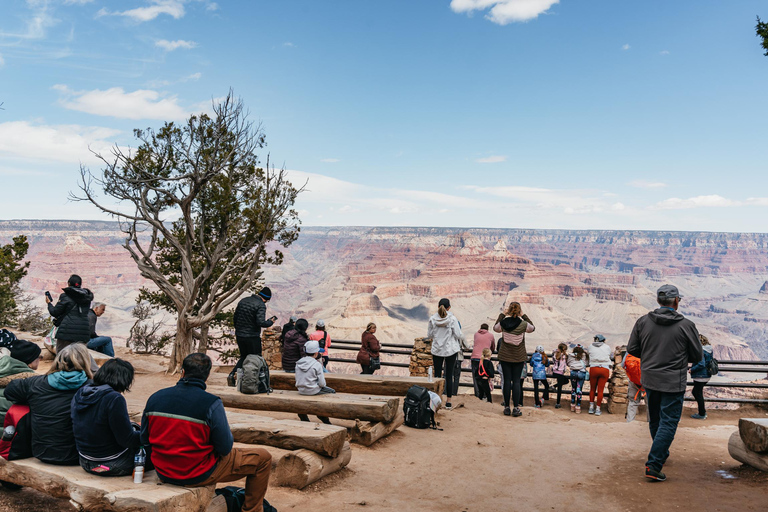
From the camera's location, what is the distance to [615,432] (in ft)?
25.7

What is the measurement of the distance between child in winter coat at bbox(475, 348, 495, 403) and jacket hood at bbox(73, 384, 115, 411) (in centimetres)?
822

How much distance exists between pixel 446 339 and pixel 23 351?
249 inches

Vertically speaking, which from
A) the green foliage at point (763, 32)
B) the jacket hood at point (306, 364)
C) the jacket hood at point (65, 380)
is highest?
the green foliage at point (763, 32)

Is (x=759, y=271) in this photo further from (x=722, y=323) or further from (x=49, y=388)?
(x=49, y=388)

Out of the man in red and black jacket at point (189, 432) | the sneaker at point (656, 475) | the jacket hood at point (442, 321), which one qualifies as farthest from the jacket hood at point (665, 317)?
the jacket hood at point (442, 321)

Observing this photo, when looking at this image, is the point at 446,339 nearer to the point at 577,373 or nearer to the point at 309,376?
the point at 309,376

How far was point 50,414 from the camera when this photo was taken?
3.66 metres

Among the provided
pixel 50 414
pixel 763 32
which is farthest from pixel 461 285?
pixel 50 414

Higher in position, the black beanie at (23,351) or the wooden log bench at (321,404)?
the black beanie at (23,351)

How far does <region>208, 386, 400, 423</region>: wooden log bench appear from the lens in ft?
20.6

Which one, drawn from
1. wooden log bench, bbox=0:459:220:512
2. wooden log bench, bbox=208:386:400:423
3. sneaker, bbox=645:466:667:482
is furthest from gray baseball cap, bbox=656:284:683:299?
wooden log bench, bbox=0:459:220:512

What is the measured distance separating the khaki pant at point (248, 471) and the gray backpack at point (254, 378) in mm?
2752

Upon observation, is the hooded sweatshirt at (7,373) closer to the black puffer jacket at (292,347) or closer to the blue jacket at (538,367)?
the black puffer jacket at (292,347)

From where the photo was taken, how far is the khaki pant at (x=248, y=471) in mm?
3600
